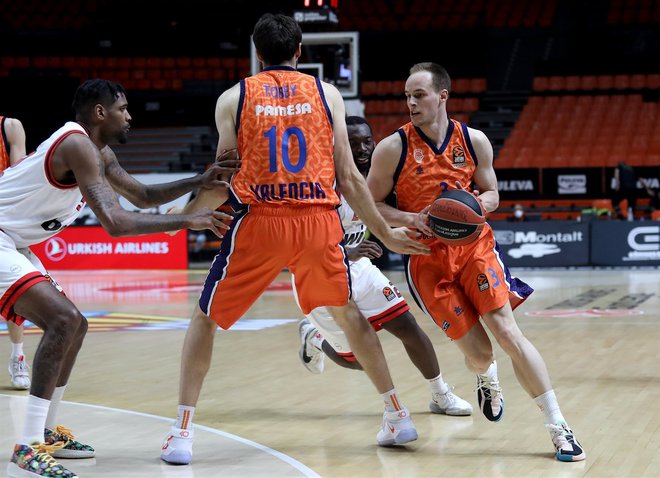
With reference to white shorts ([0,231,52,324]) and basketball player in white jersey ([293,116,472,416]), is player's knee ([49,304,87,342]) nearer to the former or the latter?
white shorts ([0,231,52,324])

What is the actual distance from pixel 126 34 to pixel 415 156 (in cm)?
2221

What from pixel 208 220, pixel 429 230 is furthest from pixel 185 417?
pixel 429 230

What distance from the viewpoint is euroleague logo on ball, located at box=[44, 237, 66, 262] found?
58.8ft

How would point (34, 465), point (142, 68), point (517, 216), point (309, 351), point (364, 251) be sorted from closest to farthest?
point (34, 465)
point (364, 251)
point (309, 351)
point (517, 216)
point (142, 68)

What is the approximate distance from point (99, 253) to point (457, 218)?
14.1 m

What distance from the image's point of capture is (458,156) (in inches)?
201

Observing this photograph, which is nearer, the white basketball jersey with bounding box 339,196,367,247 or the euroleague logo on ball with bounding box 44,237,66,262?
the white basketball jersey with bounding box 339,196,367,247

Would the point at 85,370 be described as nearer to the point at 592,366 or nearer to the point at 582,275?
the point at 592,366

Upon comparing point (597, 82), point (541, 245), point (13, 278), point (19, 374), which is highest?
point (13, 278)

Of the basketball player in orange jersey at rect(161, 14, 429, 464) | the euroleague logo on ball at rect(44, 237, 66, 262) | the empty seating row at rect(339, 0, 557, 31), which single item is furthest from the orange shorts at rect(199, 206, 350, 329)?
the empty seating row at rect(339, 0, 557, 31)

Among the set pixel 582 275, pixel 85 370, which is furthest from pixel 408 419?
pixel 582 275

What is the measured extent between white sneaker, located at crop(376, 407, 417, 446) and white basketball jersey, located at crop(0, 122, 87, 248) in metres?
1.79

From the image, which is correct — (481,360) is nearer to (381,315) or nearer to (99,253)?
(381,315)

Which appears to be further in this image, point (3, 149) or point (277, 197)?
point (3, 149)
